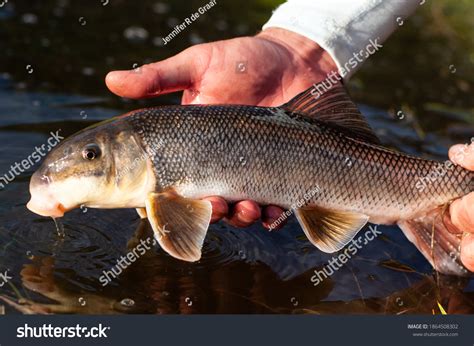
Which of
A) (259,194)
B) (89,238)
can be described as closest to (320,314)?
(259,194)

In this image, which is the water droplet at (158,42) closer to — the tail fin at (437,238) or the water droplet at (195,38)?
the water droplet at (195,38)

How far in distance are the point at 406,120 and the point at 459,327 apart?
4.24 m

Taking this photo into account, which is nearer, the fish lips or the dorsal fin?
the fish lips

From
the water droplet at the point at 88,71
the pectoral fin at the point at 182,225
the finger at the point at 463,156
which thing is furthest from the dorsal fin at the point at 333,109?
the water droplet at the point at 88,71

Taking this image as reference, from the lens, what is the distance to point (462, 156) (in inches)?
182

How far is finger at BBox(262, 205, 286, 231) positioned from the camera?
4730 millimetres

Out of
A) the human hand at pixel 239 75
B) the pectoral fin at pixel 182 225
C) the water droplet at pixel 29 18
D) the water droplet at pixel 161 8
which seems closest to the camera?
the pectoral fin at pixel 182 225

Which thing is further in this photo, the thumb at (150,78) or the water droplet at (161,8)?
the water droplet at (161,8)

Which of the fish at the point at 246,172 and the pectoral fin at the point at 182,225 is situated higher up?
the fish at the point at 246,172

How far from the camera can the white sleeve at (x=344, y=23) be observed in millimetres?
5934

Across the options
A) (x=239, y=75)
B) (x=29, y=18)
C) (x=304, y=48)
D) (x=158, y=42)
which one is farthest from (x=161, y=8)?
(x=239, y=75)

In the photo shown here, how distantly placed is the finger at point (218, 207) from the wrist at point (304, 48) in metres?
1.87

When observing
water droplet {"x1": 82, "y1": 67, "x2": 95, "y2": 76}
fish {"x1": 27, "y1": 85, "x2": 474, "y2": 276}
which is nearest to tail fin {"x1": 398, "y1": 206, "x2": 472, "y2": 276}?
fish {"x1": 27, "y1": 85, "x2": 474, "y2": 276}

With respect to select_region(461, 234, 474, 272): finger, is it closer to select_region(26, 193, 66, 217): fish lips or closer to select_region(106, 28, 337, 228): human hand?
select_region(106, 28, 337, 228): human hand
